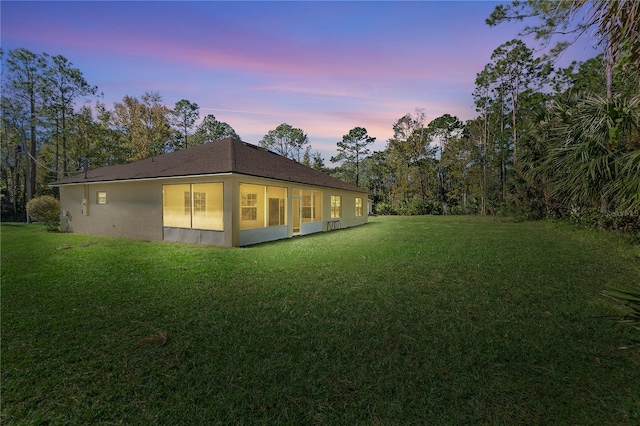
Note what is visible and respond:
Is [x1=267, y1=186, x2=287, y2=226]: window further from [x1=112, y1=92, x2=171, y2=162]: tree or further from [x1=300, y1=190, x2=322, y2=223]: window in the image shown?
[x1=112, y1=92, x2=171, y2=162]: tree

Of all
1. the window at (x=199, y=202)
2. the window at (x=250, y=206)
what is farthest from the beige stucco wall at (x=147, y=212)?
the window at (x=250, y=206)

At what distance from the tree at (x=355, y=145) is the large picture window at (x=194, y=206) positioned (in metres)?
30.9

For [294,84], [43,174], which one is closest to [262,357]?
[294,84]

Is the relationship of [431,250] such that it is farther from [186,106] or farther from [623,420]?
[186,106]

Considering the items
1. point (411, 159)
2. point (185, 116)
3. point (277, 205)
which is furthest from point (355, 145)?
point (277, 205)

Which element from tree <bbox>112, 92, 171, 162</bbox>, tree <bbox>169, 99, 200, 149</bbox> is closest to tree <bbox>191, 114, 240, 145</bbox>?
tree <bbox>169, 99, 200, 149</bbox>

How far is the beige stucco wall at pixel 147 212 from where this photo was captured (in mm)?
9219

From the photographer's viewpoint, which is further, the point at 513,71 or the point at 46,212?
the point at 513,71

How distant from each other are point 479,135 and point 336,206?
79.2 ft

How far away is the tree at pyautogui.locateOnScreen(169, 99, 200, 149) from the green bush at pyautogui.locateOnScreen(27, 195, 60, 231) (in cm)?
1908

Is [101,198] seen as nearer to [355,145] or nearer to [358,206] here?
[358,206]

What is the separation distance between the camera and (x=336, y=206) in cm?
1645

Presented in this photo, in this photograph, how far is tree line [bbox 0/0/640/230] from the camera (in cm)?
411

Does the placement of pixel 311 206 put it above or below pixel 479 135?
below
